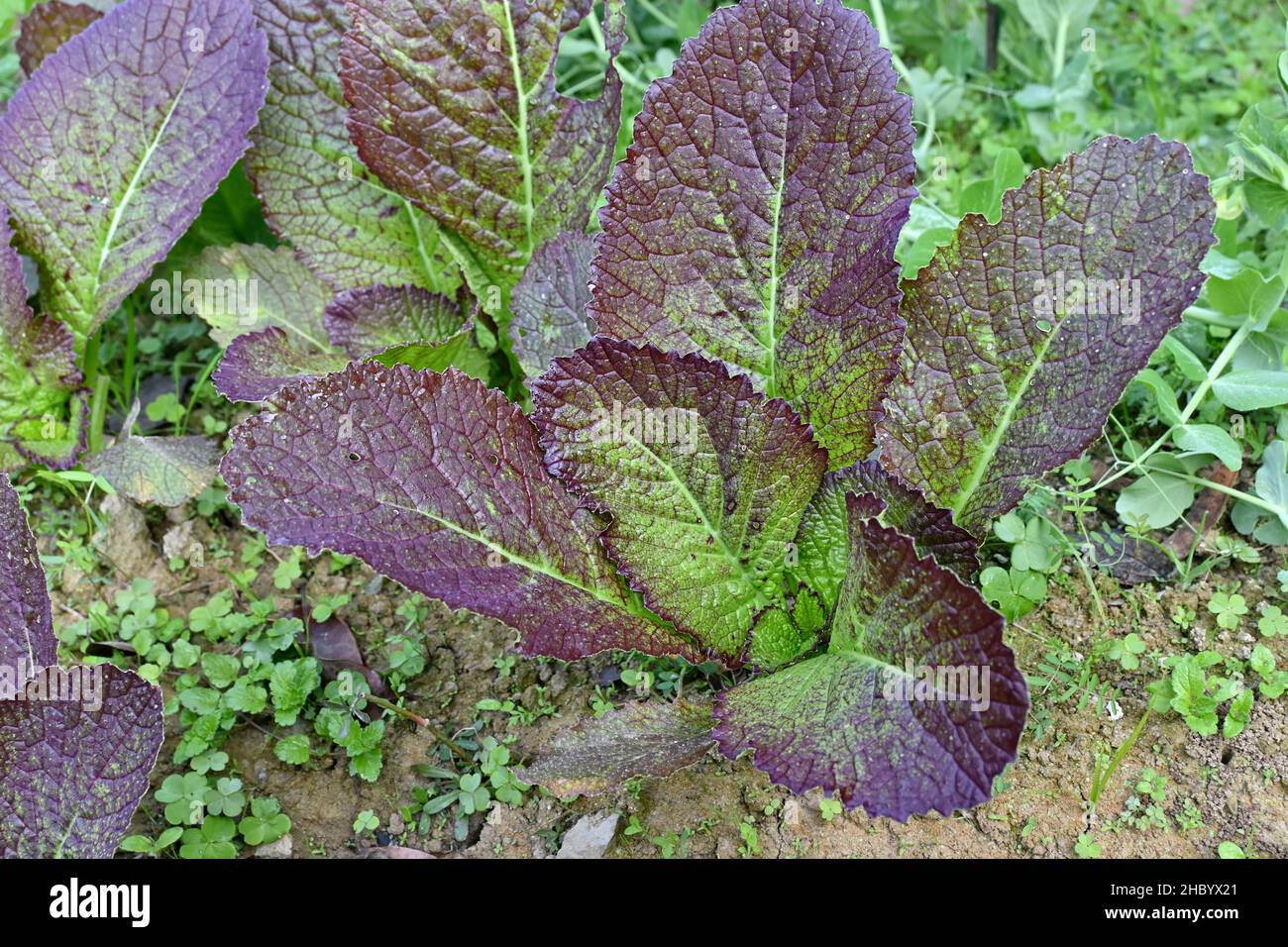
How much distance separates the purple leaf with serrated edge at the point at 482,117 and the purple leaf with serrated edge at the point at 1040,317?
0.72 metres

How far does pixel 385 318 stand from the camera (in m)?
2.26

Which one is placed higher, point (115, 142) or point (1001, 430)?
point (115, 142)

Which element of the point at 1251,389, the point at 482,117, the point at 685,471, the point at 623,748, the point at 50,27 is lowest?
the point at 623,748

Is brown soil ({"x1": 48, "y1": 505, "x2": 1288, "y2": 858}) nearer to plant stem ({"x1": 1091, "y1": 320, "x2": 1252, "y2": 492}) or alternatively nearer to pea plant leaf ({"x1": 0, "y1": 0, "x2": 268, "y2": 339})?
plant stem ({"x1": 1091, "y1": 320, "x2": 1252, "y2": 492})

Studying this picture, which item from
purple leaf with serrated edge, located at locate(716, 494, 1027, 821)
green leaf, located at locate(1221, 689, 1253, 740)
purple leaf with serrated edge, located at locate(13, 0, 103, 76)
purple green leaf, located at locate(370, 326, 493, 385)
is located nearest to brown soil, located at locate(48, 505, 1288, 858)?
green leaf, located at locate(1221, 689, 1253, 740)

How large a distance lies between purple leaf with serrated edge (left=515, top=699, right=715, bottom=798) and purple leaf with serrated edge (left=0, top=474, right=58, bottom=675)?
0.75 m

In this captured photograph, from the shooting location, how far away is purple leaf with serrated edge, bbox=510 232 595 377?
2.07m

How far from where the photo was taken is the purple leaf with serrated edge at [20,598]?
5.85 ft

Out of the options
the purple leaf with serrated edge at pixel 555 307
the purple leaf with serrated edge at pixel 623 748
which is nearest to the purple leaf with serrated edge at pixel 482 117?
the purple leaf with serrated edge at pixel 555 307

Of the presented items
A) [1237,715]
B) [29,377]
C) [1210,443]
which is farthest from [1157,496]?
[29,377]

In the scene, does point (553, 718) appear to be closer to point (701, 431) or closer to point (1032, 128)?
point (701, 431)

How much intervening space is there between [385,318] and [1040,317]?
1.18 meters

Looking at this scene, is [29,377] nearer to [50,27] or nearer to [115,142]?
[115,142]
